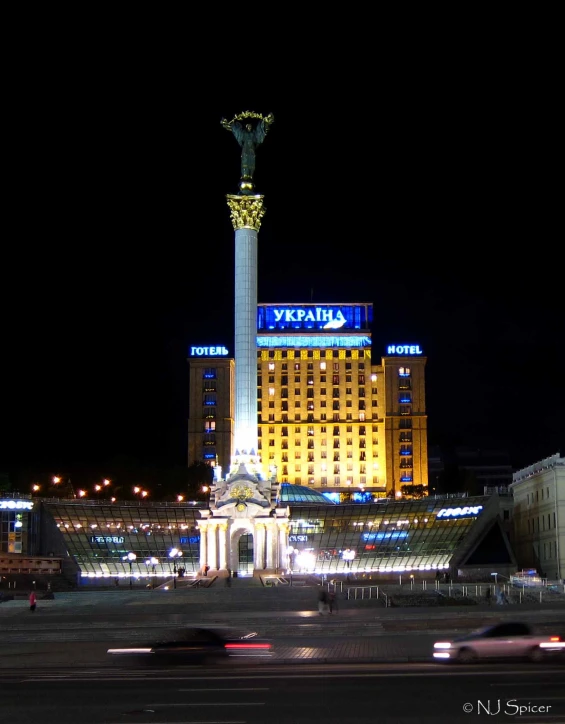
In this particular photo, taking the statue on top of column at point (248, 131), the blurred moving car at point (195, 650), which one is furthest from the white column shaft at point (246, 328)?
the blurred moving car at point (195, 650)

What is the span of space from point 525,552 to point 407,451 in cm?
7845

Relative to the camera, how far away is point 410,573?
4665 inches

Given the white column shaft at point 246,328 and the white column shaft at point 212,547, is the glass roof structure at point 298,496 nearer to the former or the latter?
the white column shaft at point 246,328

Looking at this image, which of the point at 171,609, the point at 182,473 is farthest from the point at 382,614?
the point at 182,473

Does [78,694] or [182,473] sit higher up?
[182,473]

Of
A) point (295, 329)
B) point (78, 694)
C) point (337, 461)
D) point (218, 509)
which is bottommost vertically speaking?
point (78, 694)

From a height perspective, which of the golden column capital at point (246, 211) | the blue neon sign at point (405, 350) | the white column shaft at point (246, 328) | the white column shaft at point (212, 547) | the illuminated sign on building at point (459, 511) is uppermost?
the blue neon sign at point (405, 350)

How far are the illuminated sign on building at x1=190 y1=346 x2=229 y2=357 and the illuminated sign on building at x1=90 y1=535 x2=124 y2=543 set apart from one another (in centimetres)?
7202

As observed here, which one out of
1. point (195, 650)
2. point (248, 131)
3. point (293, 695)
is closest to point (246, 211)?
point (248, 131)

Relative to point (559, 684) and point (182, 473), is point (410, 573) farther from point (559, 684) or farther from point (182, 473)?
point (559, 684)

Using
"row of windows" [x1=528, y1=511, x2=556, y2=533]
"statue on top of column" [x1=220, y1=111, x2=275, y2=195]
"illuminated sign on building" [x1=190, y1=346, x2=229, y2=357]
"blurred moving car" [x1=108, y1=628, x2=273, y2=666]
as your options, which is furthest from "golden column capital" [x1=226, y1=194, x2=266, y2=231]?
"illuminated sign on building" [x1=190, y1=346, x2=229, y2=357]

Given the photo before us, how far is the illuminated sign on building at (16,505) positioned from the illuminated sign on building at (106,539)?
892 cm

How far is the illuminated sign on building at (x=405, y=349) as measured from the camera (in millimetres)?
194875

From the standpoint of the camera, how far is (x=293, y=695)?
2589 centimetres
